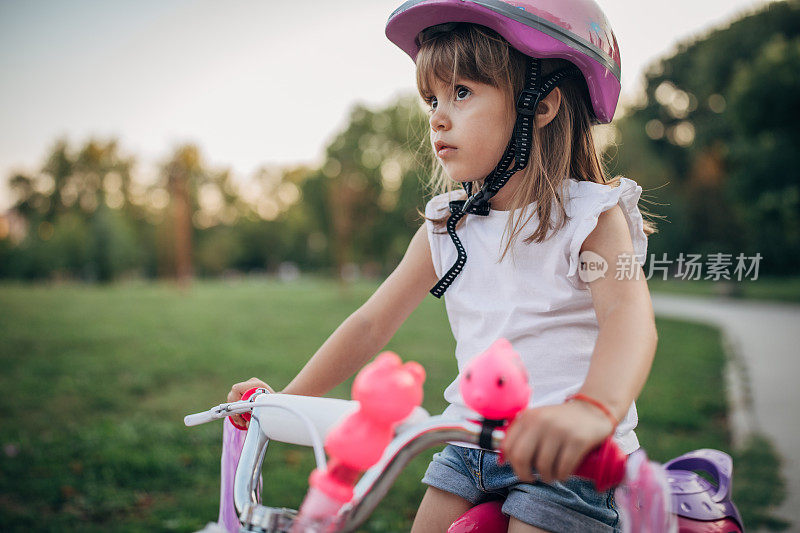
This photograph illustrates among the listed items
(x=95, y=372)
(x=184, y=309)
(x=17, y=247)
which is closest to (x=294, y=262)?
(x=17, y=247)

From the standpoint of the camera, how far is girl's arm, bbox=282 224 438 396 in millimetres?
1975

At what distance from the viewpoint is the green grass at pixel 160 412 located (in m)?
4.42

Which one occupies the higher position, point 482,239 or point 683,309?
point 482,239

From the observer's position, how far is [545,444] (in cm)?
110

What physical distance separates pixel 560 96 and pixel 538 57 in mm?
201

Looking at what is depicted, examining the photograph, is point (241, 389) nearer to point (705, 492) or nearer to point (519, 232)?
point (519, 232)

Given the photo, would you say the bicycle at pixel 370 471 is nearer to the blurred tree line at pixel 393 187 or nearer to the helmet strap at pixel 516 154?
the helmet strap at pixel 516 154

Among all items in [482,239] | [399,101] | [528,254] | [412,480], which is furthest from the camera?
[399,101]

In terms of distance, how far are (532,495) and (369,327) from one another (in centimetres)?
73

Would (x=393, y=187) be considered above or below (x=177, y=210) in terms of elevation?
above

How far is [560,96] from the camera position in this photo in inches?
80.3

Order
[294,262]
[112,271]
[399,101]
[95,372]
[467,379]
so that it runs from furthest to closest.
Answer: [294,262], [112,271], [399,101], [95,372], [467,379]

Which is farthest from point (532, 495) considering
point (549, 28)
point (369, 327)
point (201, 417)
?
point (549, 28)

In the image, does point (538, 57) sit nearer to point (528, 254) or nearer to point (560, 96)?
point (560, 96)
